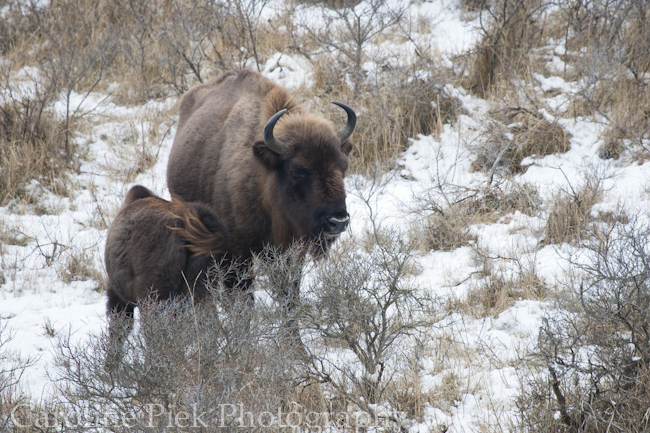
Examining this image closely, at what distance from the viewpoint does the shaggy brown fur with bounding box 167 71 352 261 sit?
15.7 feet

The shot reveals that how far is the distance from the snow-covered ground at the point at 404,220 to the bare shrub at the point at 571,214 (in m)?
0.15

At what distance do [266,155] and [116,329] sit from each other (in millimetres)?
2111

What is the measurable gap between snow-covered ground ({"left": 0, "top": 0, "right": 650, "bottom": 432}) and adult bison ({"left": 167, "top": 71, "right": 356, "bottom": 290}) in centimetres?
141

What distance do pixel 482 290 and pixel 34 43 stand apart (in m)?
11.7

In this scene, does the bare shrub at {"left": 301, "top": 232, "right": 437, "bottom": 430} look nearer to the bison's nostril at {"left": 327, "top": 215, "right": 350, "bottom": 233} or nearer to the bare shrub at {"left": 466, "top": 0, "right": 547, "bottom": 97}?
the bison's nostril at {"left": 327, "top": 215, "right": 350, "bottom": 233}

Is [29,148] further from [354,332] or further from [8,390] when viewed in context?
[354,332]

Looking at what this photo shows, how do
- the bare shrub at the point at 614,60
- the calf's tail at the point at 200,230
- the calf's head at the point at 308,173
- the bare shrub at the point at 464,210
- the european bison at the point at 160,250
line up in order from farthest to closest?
the bare shrub at the point at 614,60 → the bare shrub at the point at 464,210 → the calf's head at the point at 308,173 → the calf's tail at the point at 200,230 → the european bison at the point at 160,250

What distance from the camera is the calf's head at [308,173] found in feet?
15.3

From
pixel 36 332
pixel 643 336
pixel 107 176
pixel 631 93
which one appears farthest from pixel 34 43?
pixel 643 336

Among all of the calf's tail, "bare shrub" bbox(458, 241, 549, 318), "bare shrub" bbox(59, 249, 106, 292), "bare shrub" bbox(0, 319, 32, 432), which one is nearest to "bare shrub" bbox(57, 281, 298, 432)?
"bare shrub" bbox(0, 319, 32, 432)

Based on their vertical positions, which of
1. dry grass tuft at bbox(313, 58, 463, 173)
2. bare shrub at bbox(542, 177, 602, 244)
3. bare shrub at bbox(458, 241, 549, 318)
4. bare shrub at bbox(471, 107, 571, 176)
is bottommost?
bare shrub at bbox(458, 241, 549, 318)

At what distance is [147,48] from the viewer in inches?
460

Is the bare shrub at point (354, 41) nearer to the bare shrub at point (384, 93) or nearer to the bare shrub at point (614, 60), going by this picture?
the bare shrub at point (384, 93)

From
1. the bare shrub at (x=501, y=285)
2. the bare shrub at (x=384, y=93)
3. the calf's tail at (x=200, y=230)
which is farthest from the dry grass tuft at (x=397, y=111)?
the calf's tail at (x=200, y=230)
